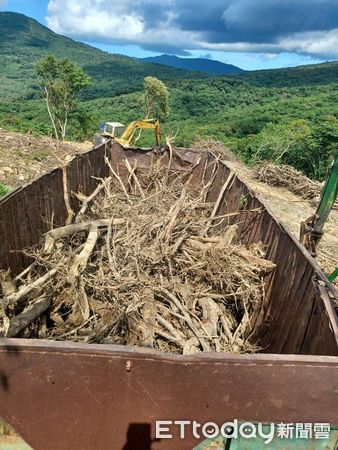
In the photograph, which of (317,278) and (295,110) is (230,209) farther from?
(295,110)

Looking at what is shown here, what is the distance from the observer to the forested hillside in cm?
2261

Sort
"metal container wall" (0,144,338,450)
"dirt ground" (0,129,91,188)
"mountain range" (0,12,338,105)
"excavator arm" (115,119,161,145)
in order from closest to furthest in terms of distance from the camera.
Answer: "metal container wall" (0,144,338,450)
"dirt ground" (0,129,91,188)
"excavator arm" (115,119,161,145)
"mountain range" (0,12,338,105)

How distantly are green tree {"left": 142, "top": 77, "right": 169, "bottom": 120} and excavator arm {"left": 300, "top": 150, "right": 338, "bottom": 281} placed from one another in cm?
3098

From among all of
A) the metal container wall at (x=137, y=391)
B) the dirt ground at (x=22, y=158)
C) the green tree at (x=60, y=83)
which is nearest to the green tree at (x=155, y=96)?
the green tree at (x=60, y=83)

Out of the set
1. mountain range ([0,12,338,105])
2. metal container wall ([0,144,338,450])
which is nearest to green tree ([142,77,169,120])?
metal container wall ([0,144,338,450])

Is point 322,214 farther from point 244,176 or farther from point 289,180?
point 244,176

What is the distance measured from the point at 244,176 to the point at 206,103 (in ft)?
223

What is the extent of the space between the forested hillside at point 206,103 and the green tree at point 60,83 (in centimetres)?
171

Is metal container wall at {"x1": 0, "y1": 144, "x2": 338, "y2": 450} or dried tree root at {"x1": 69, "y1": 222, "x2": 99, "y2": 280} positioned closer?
metal container wall at {"x1": 0, "y1": 144, "x2": 338, "y2": 450}

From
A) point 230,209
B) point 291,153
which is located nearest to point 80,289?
point 230,209

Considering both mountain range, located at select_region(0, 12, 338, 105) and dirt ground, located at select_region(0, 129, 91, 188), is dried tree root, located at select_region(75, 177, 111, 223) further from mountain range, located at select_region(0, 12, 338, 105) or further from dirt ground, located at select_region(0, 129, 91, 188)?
mountain range, located at select_region(0, 12, 338, 105)

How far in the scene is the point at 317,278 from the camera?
2.95 meters

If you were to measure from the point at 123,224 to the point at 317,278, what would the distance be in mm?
2640

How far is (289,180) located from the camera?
41.9 ft
